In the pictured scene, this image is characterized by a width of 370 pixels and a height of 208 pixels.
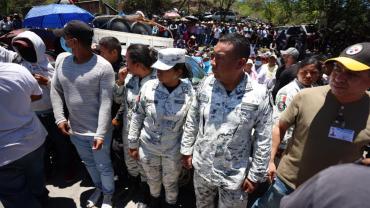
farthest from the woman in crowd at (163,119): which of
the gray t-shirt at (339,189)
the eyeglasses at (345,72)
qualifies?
the gray t-shirt at (339,189)

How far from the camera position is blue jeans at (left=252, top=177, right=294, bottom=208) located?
87.7 inches

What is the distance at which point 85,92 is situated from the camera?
9.09 feet

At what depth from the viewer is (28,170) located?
2582 millimetres

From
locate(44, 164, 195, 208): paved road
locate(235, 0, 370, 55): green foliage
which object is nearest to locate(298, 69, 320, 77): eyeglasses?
locate(44, 164, 195, 208): paved road

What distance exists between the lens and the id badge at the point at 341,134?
192 centimetres

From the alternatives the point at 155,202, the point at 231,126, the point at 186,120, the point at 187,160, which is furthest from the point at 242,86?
the point at 155,202

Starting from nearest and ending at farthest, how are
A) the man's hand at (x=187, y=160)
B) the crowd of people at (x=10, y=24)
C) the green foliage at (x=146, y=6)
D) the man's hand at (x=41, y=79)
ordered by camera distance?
the man's hand at (x=187, y=160) → the man's hand at (x=41, y=79) → the crowd of people at (x=10, y=24) → the green foliage at (x=146, y=6)

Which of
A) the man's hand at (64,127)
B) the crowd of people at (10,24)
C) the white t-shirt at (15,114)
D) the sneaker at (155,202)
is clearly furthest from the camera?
the crowd of people at (10,24)

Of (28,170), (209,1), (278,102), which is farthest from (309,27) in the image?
(209,1)

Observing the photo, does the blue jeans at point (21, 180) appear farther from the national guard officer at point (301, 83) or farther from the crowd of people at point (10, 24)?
the crowd of people at point (10, 24)

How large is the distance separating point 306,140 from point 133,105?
1591 mm

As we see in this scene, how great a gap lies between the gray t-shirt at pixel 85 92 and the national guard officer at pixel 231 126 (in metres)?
0.91

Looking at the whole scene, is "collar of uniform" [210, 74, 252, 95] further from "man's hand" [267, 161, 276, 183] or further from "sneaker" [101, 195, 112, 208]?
"sneaker" [101, 195, 112, 208]

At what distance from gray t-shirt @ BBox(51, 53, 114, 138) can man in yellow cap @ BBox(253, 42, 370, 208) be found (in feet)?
5.09
